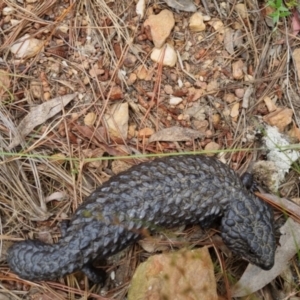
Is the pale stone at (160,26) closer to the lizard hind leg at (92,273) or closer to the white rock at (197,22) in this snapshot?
the white rock at (197,22)

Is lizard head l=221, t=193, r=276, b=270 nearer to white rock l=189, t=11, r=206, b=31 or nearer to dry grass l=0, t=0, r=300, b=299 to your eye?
dry grass l=0, t=0, r=300, b=299

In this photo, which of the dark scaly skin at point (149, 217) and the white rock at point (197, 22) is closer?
the dark scaly skin at point (149, 217)

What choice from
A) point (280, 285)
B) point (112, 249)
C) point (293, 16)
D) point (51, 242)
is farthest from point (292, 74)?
point (51, 242)

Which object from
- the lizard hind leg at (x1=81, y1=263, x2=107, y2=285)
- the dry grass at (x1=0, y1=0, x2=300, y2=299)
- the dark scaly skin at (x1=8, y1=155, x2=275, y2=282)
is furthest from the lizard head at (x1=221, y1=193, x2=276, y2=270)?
the lizard hind leg at (x1=81, y1=263, x2=107, y2=285)

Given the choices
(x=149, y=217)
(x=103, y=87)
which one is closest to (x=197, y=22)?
(x=103, y=87)

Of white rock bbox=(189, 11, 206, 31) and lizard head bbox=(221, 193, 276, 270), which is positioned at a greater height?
white rock bbox=(189, 11, 206, 31)

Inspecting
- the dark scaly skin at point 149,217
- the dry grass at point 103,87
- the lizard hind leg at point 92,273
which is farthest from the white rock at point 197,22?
the lizard hind leg at point 92,273

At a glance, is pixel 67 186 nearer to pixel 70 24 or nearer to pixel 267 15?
pixel 70 24

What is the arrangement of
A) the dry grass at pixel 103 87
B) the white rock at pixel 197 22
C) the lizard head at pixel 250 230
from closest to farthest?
the lizard head at pixel 250 230
the dry grass at pixel 103 87
the white rock at pixel 197 22

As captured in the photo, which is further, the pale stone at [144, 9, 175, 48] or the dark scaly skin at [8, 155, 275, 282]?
the pale stone at [144, 9, 175, 48]
